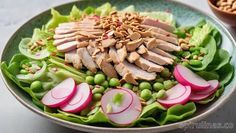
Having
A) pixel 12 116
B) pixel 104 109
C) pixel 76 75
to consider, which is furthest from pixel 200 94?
pixel 12 116

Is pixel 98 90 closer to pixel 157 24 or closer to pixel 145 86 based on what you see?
pixel 145 86

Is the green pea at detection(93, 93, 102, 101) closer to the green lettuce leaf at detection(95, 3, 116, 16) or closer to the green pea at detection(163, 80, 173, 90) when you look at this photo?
the green pea at detection(163, 80, 173, 90)

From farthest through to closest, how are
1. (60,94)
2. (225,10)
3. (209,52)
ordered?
(225,10)
(209,52)
(60,94)

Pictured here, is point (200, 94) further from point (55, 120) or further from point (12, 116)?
point (12, 116)

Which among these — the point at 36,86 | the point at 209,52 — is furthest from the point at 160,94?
the point at 36,86

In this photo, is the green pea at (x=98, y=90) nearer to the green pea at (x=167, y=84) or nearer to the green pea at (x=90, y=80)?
the green pea at (x=90, y=80)

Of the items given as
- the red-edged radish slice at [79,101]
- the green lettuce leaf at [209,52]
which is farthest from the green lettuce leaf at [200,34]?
the red-edged radish slice at [79,101]
